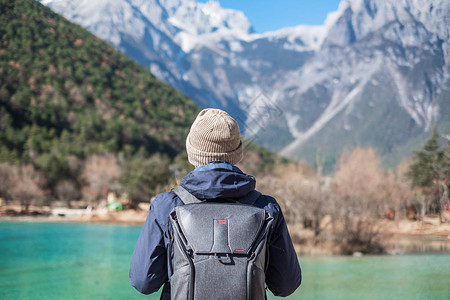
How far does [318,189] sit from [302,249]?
2065 millimetres

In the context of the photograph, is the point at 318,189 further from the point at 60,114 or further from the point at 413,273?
the point at 60,114

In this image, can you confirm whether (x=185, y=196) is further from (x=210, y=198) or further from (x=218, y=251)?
(x=218, y=251)

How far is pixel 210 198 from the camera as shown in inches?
71.2

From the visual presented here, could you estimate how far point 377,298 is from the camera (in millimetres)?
9781

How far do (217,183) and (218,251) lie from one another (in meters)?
0.25

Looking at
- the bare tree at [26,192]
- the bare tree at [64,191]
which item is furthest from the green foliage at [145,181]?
the bare tree at [26,192]

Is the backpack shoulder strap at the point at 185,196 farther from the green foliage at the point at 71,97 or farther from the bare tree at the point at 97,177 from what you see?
the green foliage at the point at 71,97

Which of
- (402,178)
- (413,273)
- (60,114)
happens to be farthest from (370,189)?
(60,114)

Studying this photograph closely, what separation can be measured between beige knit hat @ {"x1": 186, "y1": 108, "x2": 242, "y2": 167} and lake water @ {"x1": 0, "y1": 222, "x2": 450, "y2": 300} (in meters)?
8.25

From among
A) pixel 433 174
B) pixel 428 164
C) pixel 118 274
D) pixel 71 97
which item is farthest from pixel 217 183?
pixel 71 97

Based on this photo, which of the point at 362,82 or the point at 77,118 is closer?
the point at 77,118

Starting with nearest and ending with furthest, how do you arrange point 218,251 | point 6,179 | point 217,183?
point 218,251 < point 217,183 < point 6,179

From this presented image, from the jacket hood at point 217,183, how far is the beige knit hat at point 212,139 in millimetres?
112

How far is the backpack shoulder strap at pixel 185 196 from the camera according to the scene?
1826mm
